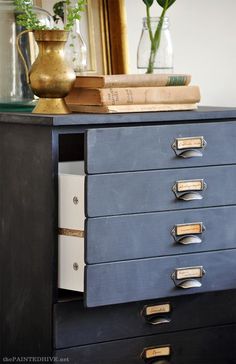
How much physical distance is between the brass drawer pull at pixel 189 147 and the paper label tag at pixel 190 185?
0.06m

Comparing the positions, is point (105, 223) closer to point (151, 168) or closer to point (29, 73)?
point (151, 168)

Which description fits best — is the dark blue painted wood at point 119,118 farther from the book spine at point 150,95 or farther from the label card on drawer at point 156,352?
the label card on drawer at point 156,352

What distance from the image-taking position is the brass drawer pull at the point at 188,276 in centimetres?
200

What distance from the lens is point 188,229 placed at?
6.58ft

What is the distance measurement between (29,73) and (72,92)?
5.6 inches

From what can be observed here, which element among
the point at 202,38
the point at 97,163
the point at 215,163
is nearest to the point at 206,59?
the point at 202,38

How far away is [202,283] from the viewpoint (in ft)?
6.68

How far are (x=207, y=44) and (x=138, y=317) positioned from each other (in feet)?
3.35

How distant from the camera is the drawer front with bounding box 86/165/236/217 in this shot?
1.86 meters

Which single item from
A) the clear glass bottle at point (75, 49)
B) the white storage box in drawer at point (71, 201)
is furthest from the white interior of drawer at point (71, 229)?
the clear glass bottle at point (75, 49)

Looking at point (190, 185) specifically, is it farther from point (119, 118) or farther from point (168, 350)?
point (168, 350)

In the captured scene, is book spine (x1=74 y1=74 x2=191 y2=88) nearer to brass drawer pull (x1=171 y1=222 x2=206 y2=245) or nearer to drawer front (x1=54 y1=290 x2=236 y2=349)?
brass drawer pull (x1=171 y1=222 x2=206 y2=245)

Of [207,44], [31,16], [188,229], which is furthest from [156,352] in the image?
[207,44]

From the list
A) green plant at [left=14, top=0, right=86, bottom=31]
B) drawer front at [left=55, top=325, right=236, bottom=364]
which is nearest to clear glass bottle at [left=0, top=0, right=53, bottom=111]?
green plant at [left=14, top=0, right=86, bottom=31]
